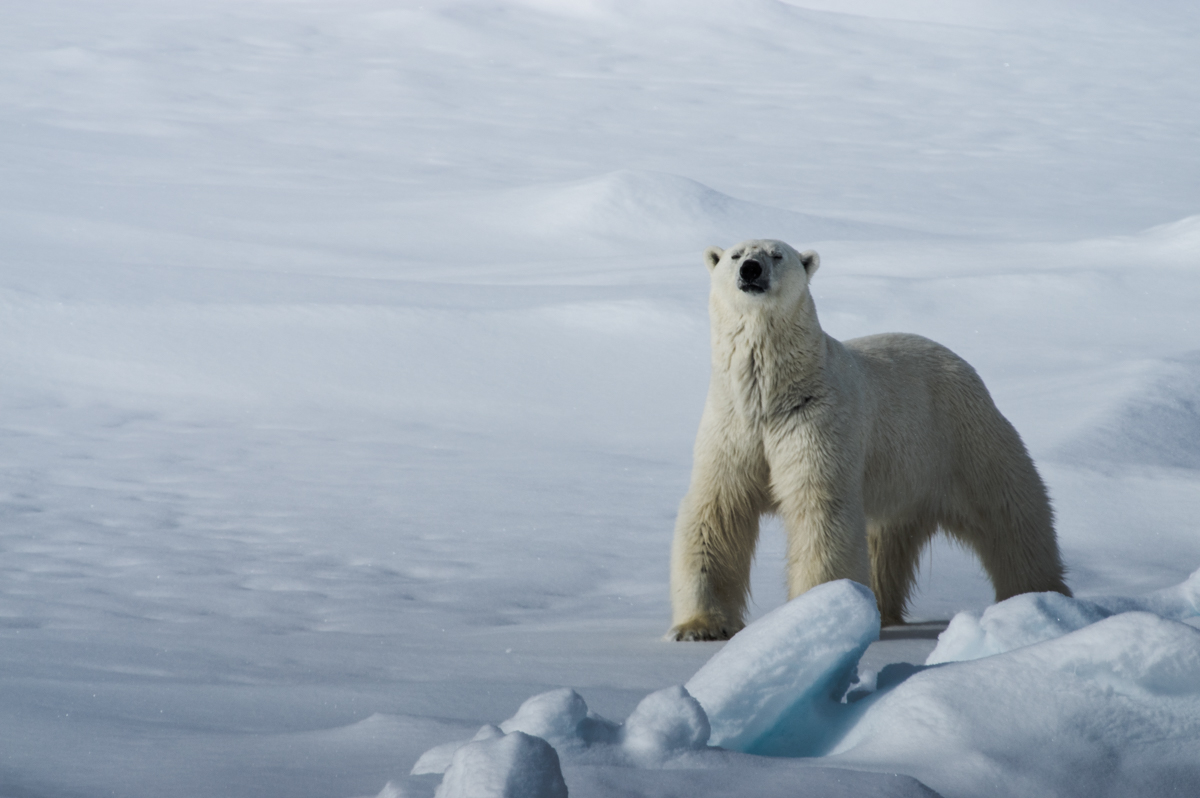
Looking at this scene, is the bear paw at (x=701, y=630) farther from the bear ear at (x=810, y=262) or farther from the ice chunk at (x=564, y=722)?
the ice chunk at (x=564, y=722)

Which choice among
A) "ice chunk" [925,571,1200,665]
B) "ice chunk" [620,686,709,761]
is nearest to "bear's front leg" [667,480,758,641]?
"ice chunk" [925,571,1200,665]

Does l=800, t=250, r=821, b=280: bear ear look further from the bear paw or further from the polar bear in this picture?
the bear paw

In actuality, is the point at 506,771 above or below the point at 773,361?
below

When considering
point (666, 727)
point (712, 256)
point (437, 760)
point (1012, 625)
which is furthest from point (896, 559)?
point (437, 760)

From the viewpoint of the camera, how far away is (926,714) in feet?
5.87

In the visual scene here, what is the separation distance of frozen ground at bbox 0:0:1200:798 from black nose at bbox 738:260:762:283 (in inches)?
34.8

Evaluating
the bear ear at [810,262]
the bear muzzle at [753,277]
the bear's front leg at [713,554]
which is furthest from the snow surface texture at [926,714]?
the bear ear at [810,262]

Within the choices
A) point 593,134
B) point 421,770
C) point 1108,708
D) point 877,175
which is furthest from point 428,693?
point 593,134

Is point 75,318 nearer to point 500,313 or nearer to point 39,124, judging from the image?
point 500,313

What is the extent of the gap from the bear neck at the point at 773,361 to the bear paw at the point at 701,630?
1.63ft

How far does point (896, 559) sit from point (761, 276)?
3.40 feet

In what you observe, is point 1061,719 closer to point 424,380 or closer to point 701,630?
point 701,630

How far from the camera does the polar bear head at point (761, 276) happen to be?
10.1 ft

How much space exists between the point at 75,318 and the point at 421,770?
712 cm
